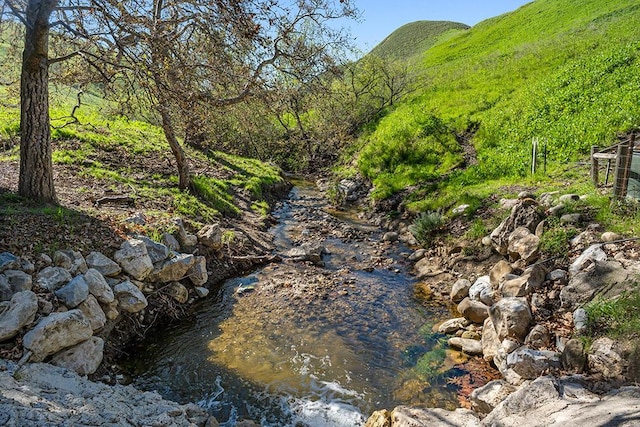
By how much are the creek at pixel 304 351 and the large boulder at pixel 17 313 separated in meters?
2.01

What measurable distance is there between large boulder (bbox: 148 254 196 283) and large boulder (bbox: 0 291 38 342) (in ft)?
9.01

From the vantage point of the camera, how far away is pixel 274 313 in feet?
31.1

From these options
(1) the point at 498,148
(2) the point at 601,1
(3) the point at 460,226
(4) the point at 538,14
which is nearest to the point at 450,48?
(4) the point at 538,14

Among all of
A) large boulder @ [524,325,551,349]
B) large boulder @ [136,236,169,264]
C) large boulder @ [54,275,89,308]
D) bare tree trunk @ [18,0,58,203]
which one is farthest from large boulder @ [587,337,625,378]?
bare tree trunk @ [18,0,58,203]

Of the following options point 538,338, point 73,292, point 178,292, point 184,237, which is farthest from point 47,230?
point 538,338

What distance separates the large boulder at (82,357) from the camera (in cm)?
602

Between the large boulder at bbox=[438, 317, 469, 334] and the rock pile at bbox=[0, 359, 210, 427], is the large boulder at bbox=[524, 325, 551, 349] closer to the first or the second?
the large boulder at bbox=[438, 317, 469, 334]

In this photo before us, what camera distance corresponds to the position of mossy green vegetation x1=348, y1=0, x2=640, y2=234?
1602 centimetres

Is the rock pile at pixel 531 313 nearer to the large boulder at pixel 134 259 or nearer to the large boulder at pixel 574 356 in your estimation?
the large boulder at pixel 574 356

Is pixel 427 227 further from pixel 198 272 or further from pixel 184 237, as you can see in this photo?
pixel 184 237

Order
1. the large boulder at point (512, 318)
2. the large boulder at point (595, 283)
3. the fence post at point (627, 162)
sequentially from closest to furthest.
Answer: the large boulder at point (595, 283), the large boulder at point (512, 318), the fence post at point (627, 162)

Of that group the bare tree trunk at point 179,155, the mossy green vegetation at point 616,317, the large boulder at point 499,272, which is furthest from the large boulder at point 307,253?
the mossy green vegetation at point 616,317

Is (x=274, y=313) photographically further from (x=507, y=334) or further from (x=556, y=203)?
(x=556, y=203)

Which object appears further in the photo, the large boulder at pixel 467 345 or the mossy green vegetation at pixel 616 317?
the large boulder at pixel 467 345
